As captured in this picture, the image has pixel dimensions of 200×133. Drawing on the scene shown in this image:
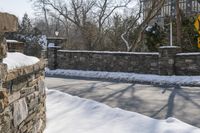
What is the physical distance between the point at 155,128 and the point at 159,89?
6234mm

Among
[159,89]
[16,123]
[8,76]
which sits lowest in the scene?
[159,89]

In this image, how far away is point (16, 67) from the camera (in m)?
3.62

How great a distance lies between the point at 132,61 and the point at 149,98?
6459 millimetres

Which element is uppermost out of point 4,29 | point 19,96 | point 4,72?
point 4,29

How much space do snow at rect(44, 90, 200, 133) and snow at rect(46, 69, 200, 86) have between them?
6798 millimetres

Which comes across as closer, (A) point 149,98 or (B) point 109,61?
(A) point 149,98

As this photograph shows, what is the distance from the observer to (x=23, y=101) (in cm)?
393

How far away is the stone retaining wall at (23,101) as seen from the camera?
3.25 metres

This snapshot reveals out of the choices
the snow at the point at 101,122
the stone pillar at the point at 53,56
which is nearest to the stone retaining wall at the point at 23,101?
the snow at the point at 101,122

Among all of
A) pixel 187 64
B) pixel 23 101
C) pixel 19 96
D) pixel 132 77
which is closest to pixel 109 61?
pixel 132 77

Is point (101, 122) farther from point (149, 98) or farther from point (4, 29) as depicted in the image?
point (149, 98)

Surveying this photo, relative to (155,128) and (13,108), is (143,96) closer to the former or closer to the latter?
(155,128)

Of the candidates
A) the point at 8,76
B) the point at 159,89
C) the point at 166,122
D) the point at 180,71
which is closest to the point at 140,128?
the point at 166,122

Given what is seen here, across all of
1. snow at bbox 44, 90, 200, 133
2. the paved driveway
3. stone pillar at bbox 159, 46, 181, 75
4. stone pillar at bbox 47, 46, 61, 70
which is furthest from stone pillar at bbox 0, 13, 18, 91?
stone pillar at bbox 47, 46, 61, 70
